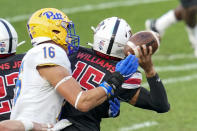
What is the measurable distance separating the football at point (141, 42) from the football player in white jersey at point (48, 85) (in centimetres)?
22

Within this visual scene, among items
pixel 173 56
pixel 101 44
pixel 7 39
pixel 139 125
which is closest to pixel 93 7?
pixel 173 56

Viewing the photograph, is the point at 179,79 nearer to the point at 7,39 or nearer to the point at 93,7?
the point at 93,7

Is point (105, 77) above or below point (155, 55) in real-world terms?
above

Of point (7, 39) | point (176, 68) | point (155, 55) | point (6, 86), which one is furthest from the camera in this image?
point (155, 55)

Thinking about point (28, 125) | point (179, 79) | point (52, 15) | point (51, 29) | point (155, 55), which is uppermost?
point (52, 15)

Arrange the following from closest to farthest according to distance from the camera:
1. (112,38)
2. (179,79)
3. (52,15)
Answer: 1. (52,15)
2. (112,38)
3. (179,79)

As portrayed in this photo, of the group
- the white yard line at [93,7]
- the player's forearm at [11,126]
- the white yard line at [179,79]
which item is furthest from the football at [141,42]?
the white yard line at [93,7]

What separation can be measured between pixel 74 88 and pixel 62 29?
2.45 feet

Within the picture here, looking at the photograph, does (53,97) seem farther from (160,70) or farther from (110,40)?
(160,70)

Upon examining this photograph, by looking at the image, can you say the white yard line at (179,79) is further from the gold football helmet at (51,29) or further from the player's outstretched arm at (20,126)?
the player's outstretched arm at (20,126)

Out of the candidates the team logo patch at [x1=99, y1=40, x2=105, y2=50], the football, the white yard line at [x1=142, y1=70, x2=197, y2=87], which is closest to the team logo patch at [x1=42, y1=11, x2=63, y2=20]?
the team logo patch at [x1=99, y1=40, x2=105, y2=50]

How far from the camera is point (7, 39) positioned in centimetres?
541

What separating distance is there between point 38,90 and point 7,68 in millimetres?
995

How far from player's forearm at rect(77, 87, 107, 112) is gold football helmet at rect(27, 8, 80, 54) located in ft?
2.17
